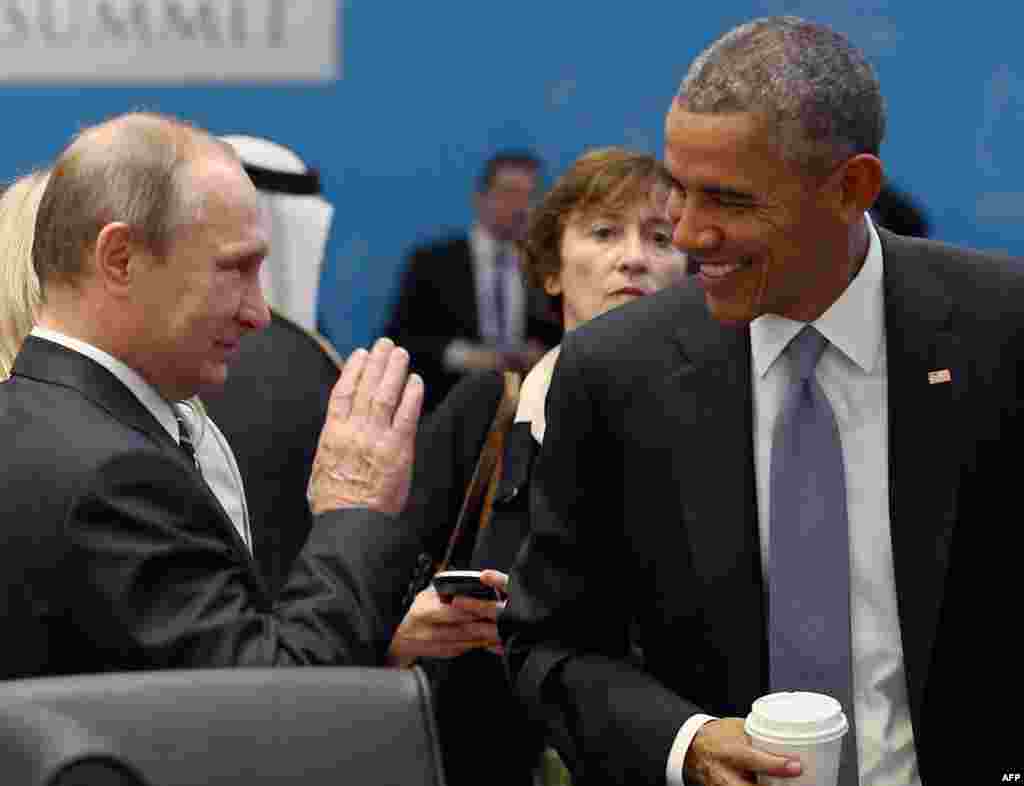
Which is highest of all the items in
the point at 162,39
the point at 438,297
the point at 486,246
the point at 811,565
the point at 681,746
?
the point at 162,39

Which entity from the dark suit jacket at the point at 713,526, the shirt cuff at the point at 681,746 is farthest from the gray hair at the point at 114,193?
the shirt cuff at the point at 681,746

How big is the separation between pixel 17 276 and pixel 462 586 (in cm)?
82

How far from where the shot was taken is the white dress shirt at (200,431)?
2322 millimetres

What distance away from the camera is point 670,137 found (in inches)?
91.6

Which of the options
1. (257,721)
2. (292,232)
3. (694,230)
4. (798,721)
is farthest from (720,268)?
(292,232)

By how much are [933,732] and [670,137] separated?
86cm

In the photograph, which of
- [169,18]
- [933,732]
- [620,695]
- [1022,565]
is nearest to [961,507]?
[1022,565]

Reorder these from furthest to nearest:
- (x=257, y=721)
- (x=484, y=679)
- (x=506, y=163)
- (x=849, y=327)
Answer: (x=506, y=163), (x=484, y=679), (x=849, y=327), (x=257, y=721)

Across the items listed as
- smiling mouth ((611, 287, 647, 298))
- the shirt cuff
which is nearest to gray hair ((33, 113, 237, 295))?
the shirt cuff

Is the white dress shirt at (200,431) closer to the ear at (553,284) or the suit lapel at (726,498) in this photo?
the suit lapel at (726,498)

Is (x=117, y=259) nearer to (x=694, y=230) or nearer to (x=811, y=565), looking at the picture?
(x=694, y=230)

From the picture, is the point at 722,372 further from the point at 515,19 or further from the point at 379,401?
the point at 515,19

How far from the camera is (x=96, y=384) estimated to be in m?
2.29

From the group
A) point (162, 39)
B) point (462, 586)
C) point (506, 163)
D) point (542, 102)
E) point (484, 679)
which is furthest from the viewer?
point (542, 102)
